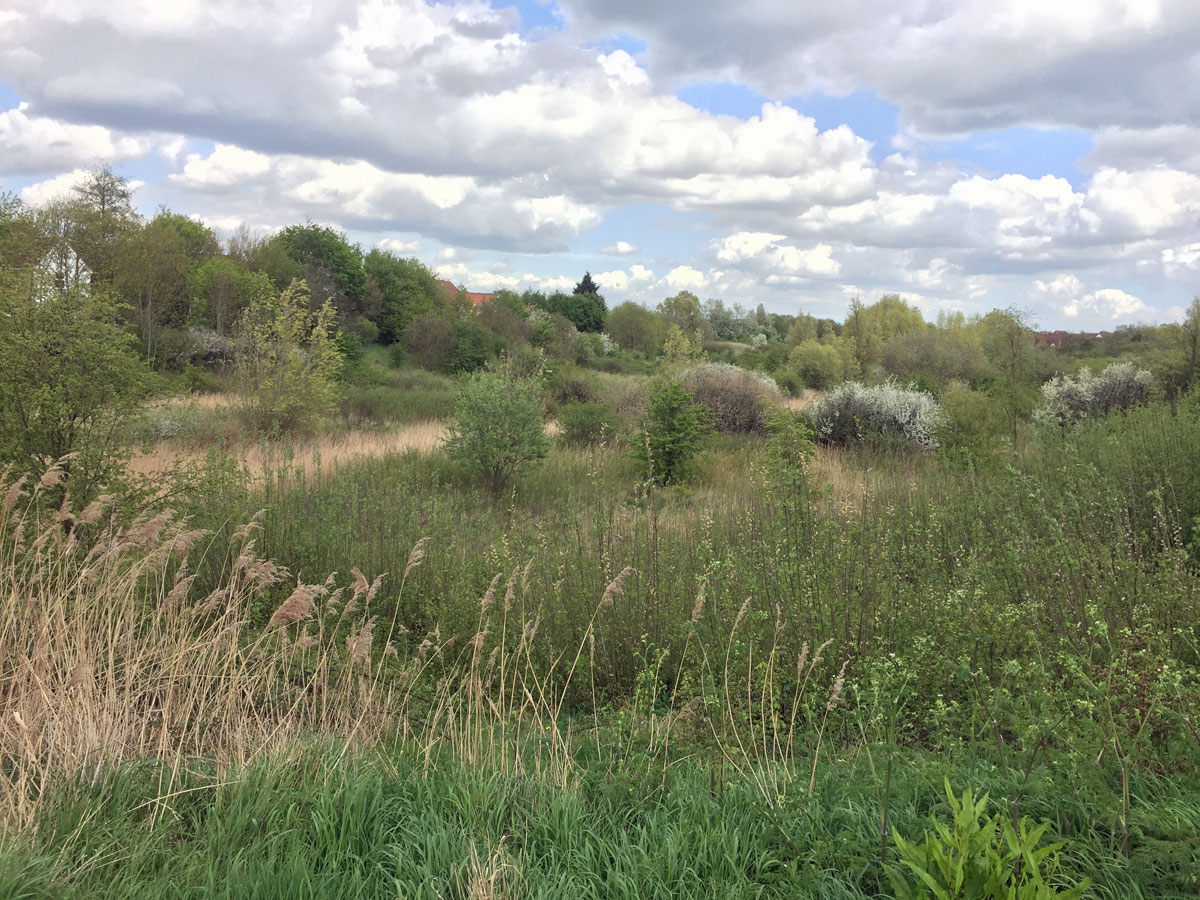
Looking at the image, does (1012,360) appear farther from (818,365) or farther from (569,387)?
(569,387)

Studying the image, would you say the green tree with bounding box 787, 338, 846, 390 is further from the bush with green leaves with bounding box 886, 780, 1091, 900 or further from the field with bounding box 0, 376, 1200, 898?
the bush with green leaves with bounding box 886, 780, 1091, 900

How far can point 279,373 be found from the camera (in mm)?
17719

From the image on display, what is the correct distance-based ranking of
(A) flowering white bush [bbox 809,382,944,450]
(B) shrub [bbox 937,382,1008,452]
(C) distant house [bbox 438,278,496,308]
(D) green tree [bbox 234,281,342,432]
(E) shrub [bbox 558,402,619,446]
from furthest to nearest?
(C) distant house [bbox 438,278,496,308] < (D) green tree [bbox 234,281,342,432] < (E) shrub [bbox 558,402,619,446] < (A) flowering white bush [bbox 809,382,944,450] < (B) shrub [bbox 937,382,1008,452]

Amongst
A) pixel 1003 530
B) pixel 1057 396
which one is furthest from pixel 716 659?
pixel 1057 396

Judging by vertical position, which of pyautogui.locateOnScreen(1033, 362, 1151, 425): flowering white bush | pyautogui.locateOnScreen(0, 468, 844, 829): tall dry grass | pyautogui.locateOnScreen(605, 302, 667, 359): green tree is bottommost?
pyautogui.locateOnScreen(0, 468, 844, 829): tall dry grass

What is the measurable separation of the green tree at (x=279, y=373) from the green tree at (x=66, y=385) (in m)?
10.5

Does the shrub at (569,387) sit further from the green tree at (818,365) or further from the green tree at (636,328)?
the green tree at (636,328)

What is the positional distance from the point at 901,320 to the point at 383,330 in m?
31.9

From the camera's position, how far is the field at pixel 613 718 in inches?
103

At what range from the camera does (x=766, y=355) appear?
42.1 meters

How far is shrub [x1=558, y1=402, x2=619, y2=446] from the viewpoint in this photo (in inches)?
669

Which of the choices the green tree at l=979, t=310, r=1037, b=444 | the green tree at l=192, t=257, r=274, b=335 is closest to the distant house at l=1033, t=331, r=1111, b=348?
the green tree at l=979, t=310, r=1037, b=444

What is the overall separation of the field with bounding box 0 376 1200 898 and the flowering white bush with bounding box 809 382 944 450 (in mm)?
8137

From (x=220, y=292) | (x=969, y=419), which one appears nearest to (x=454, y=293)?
(x=220, y=292)
